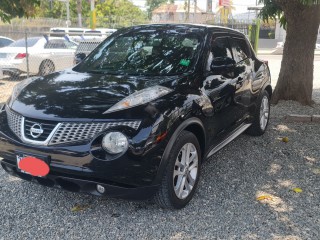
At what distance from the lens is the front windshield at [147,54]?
13.4 ft

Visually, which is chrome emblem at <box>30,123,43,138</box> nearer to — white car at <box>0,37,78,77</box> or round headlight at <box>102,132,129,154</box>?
round headlight at <box>102,132,129,154</box>

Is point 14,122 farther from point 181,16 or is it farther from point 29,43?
point 181,16

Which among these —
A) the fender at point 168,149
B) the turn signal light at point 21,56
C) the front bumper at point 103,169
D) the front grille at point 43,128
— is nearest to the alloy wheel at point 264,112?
the fender at point 168,149

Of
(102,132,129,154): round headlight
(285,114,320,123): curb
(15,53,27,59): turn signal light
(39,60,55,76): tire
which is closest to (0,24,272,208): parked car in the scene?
(102,132,129,154): round headlight

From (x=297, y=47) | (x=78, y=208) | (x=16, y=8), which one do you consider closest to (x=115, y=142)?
(x=78, y=208)

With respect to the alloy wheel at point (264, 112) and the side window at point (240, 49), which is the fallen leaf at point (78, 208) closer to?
the side window at point (240, 49)

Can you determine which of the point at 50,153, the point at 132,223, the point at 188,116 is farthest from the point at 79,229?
the point at 188,116

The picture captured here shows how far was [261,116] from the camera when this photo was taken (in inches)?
232

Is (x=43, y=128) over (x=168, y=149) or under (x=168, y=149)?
over

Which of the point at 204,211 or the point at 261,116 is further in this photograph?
the point at 261,116

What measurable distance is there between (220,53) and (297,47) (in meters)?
3.43

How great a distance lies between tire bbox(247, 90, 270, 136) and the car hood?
236cm

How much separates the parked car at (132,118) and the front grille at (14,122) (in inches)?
0.4

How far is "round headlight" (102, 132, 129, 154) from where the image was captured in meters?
2.99
